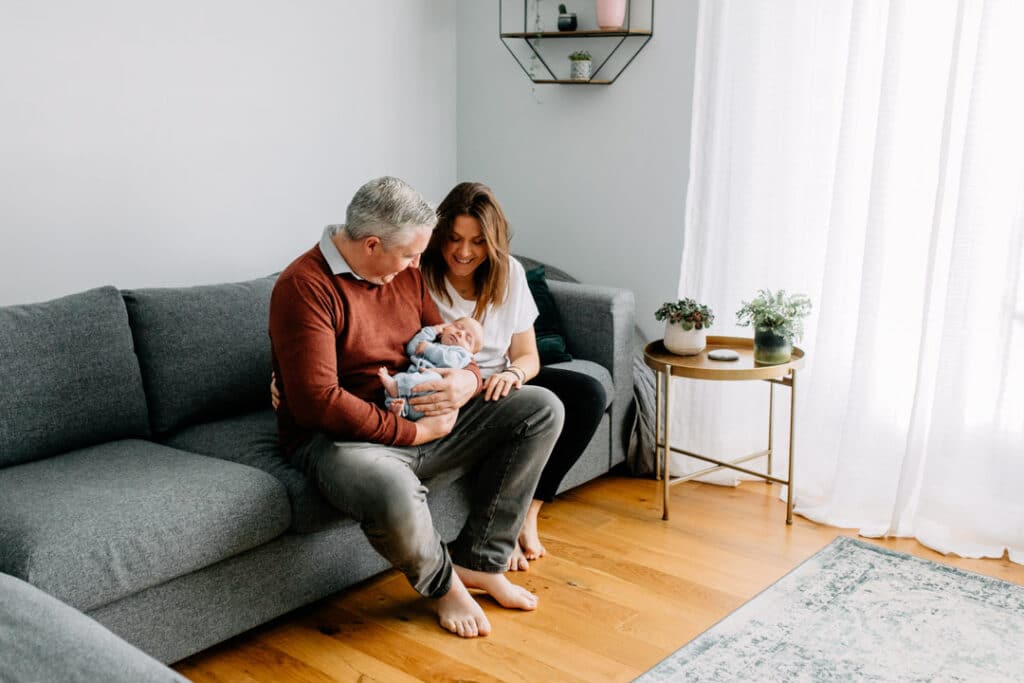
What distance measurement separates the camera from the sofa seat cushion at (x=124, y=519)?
6.22 feet

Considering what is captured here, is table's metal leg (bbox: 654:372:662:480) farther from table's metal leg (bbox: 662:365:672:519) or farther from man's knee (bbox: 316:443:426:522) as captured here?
man's knee (bbox: 316:443:426:522)

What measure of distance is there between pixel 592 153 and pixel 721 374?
121 cm

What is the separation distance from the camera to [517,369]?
2.71m

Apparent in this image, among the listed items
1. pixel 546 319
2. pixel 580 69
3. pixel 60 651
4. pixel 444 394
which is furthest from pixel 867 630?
pixel 580 69

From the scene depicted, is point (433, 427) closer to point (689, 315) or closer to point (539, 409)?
point (539, 409)

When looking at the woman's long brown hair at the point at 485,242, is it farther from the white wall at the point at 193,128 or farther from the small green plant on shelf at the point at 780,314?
the white wall at the point at 193,128

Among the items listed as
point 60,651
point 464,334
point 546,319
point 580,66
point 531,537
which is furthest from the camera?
point 580,66

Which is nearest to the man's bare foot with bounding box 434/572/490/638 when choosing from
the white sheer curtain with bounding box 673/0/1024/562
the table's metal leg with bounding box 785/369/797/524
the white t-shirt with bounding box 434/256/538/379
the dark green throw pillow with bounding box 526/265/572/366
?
the white t-shirt with bounding box 434/256/538/379

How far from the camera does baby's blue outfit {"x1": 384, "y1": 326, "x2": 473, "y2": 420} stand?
240 cm

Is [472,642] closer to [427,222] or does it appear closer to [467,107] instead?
[427,222]

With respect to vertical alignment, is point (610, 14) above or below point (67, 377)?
above

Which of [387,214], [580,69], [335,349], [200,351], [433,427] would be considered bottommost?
[433,427]

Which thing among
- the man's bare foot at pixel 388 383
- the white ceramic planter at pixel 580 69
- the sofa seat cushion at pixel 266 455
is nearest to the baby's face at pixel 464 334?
the man's bare foot at pixel 388 383

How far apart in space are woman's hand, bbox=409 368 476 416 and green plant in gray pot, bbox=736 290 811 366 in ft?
3.32
